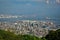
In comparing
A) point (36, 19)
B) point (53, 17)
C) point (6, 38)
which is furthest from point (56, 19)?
point (6, 38)

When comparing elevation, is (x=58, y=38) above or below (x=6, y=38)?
below

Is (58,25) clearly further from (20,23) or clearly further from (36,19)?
(20,23)

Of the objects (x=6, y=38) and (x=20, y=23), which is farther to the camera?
(x=20, y=23)

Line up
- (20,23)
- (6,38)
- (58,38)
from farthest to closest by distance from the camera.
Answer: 1. (20,23)
2. (58,38)
3. (6,38)

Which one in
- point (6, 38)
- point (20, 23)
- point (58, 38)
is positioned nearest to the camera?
point (6, 38)

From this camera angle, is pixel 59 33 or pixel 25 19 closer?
pixel 59 33


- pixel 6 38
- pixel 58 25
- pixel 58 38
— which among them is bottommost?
pixel 58 25

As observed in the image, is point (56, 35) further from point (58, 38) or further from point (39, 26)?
point (39, 26)

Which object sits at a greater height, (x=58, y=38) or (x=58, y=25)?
(x=58, y=38)

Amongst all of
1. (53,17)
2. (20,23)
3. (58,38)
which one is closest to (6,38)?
(58,38)
